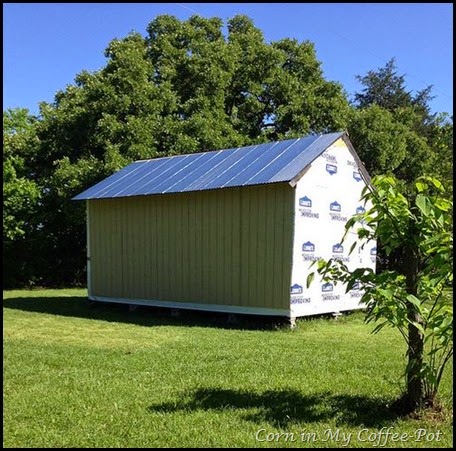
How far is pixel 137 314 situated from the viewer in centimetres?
1195

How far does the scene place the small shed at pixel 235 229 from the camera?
32.7ft

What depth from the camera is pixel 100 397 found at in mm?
4953

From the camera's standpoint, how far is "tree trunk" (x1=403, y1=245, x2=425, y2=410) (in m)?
4.31

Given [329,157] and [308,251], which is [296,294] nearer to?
[308,251]

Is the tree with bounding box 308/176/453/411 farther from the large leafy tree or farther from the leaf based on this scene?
the large leafy tree

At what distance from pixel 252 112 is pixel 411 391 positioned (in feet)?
61.4

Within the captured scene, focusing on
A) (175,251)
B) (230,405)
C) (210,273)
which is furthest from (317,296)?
(230,405)

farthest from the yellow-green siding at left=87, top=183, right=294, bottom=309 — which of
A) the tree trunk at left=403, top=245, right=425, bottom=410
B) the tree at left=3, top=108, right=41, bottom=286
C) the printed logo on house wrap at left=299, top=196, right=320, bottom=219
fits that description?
the tree at left=3, top=108, right=41, bottom=286

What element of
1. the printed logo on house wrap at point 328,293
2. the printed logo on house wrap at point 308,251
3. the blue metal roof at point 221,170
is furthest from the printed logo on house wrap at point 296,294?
the blue metal roof at point 221,170

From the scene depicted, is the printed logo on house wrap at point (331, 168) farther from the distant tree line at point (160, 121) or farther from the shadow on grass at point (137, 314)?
the distant tree line at point (160, 121)

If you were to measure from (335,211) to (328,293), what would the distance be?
1615 mm

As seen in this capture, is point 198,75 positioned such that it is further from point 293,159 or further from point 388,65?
point 388,65

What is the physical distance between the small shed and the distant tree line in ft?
18.6

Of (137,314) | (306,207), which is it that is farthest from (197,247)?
(306,207)
